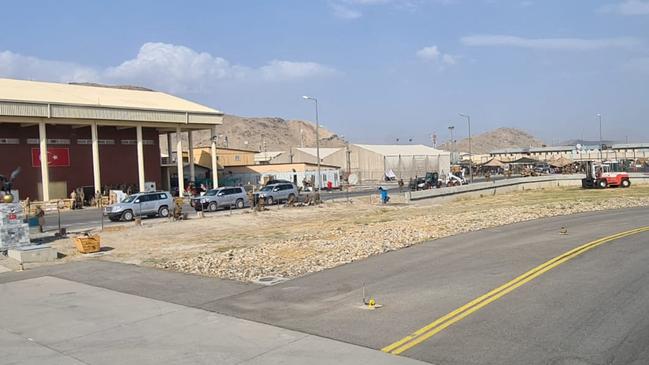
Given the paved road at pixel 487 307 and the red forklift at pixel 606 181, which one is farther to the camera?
the red forklift at pixel 606 181

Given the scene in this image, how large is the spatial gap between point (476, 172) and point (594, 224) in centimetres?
9955

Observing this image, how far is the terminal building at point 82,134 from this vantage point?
50625mm

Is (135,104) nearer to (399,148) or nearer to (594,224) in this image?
(594,224)

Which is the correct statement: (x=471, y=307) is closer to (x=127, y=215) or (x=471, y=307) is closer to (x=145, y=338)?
(x=145, y=338)

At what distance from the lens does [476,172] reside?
393 feet

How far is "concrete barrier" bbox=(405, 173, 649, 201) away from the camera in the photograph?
167ft

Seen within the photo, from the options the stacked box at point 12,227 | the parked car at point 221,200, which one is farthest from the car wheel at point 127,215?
the stacked box at point 12,227

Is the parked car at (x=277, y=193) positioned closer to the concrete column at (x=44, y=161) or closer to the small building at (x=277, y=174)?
the concrete column at (x=44, y=161)

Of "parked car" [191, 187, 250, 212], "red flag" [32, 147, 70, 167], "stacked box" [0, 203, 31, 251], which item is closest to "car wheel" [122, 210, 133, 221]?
"parked car" [191, 187, 250, 212]

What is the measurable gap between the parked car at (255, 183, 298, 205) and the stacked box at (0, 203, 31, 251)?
25140 millimetres

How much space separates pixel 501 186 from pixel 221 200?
31.2 metres

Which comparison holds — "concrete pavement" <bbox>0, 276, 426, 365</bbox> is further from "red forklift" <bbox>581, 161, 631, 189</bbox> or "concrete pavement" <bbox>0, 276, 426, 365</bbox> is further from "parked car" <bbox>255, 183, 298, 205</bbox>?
"red forklift" <bbox>581, 161, 631, 189</bbox>

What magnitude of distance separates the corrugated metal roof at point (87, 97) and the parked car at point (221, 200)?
17.7 meters

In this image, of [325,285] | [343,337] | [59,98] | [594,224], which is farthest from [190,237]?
[59,98]
